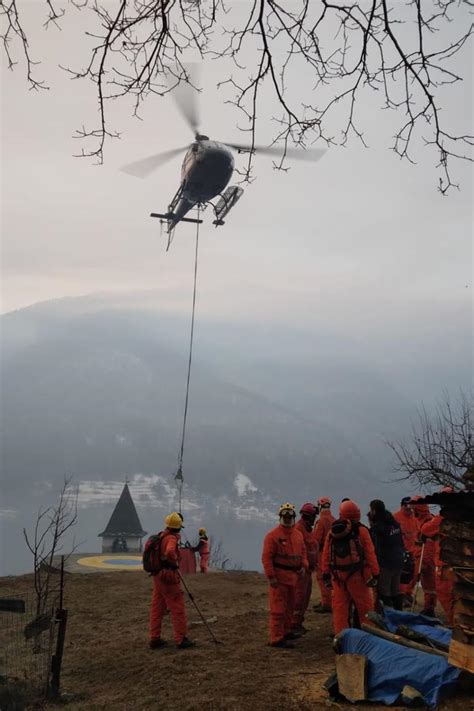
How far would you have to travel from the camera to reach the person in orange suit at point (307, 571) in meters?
8.67

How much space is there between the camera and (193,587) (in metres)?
14.2

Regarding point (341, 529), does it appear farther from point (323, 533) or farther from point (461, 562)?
point (323, 533)

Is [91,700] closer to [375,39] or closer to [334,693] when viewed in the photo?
[334,693]

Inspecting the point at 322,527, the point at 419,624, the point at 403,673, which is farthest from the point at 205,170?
the point at 403,673

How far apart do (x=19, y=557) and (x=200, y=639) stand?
18789cm

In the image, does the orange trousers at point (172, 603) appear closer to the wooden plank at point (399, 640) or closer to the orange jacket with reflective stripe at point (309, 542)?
the orange jacket with reflective stripe at point (309, 542)

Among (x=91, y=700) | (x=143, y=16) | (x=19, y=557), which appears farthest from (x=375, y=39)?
(x=19, y=557)

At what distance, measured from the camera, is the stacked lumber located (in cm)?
534

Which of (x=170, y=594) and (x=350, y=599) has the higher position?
(x=350, y=599)

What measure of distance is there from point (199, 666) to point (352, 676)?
7.39 ft

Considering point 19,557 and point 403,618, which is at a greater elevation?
point 403,618

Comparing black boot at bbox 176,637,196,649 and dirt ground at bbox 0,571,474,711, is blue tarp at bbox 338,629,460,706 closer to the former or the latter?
dirt ground at bbox 0,571,474,711

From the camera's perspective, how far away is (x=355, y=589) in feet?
23.6

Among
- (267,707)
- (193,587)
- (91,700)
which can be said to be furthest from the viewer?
(193,587)
